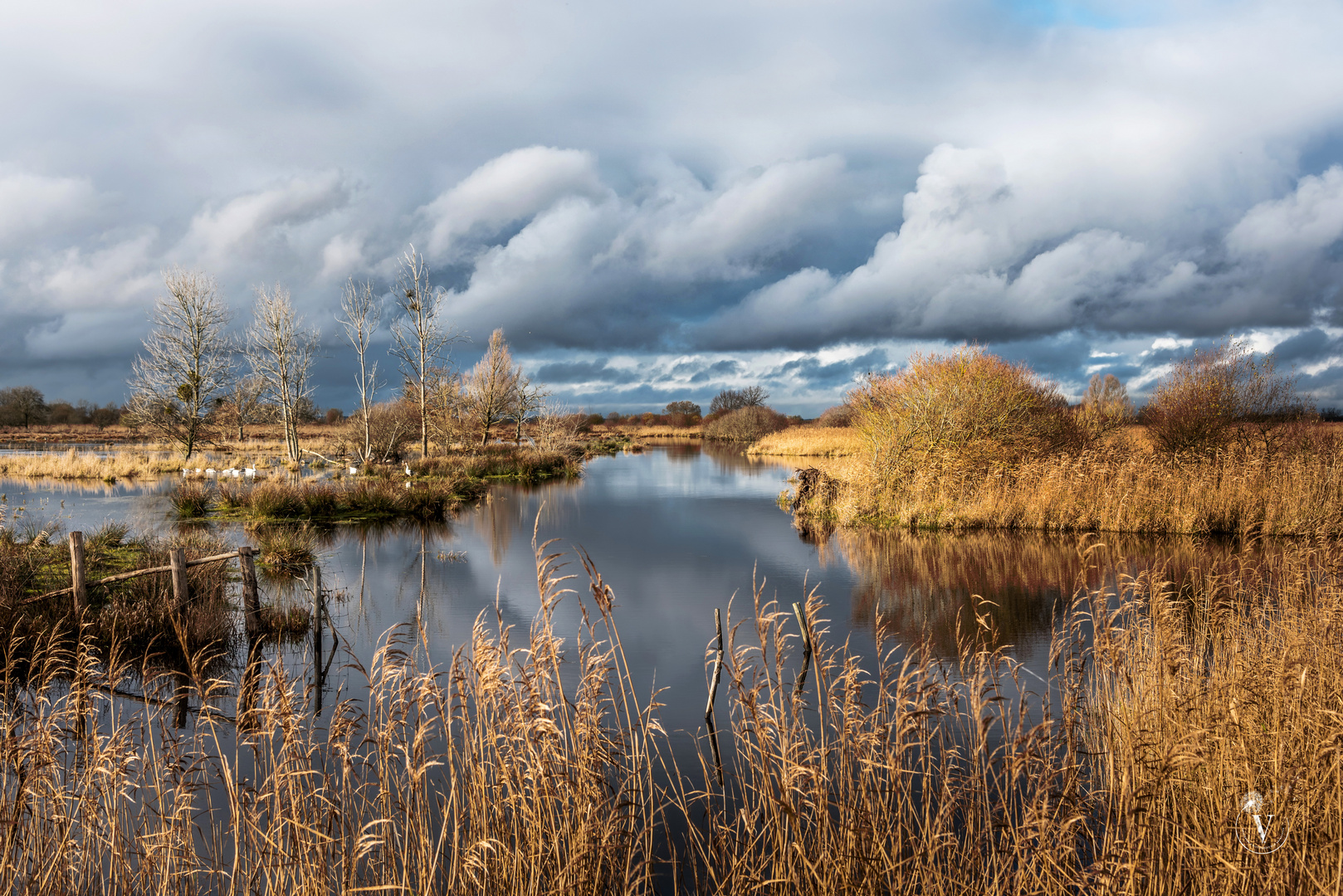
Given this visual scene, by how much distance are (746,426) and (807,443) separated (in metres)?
16.3

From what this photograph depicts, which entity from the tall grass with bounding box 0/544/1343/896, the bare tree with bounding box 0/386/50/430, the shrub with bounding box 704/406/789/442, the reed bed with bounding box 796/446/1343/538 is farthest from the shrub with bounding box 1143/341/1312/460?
the bare tree with bounding box 0/386/50/430

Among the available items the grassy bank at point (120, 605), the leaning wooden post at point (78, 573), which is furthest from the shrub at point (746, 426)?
the leaning wooden post at point (78, 573)

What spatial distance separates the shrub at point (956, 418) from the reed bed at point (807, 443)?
65.9 ft

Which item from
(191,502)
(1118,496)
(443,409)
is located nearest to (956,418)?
(1118,496)

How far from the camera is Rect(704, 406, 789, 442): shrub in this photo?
6381 centimetres

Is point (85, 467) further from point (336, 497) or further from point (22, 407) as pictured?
point (22, 407)

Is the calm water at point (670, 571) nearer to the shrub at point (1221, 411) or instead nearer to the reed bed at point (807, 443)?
the shrub at point (1221, 411)

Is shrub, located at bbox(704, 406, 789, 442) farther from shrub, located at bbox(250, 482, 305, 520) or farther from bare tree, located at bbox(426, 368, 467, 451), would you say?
shrub, located at bbox(250, 482, 305, 520)

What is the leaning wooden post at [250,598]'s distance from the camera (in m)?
7.96

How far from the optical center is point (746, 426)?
64188 millimetres

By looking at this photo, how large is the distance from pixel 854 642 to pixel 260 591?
8360 mm

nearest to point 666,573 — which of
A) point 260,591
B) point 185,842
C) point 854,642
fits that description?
point 854,642

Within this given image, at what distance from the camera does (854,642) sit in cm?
905

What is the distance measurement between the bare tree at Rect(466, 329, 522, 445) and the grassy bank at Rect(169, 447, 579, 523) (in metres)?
12.7
